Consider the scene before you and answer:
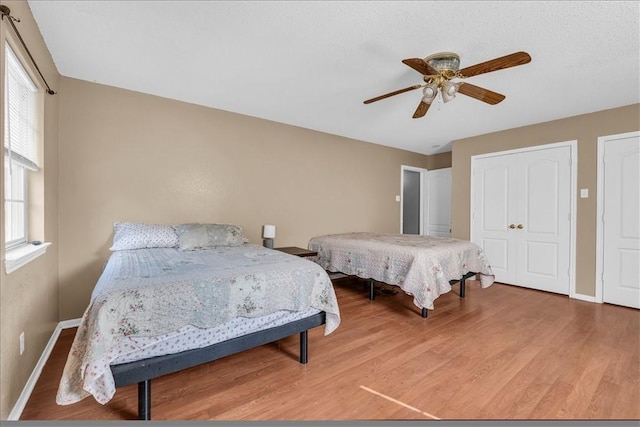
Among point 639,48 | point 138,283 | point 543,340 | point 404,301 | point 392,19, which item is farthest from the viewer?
point 404,301

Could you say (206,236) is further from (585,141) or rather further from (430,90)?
(585,141)

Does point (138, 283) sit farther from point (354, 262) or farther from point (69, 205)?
point (354, 262)

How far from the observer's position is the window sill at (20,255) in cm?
138

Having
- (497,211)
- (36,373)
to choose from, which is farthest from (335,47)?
(497,211)

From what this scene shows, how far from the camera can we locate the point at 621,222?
10.7 feet

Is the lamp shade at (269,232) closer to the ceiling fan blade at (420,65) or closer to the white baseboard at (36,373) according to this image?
the white baseboard at (36,373)

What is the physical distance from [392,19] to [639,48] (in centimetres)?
194

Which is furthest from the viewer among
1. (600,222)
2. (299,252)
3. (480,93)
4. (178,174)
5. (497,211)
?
(497,211)

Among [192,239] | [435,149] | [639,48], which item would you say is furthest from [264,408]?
[435,149]

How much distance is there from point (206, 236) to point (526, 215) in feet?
14.2


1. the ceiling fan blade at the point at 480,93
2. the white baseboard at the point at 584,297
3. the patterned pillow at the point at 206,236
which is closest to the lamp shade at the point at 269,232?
the patterned pillow at the point at 206,236

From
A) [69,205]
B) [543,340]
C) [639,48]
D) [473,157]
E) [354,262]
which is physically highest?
[639,48]

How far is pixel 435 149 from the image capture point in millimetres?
5516

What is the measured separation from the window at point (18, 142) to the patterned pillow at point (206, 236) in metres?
1.07
